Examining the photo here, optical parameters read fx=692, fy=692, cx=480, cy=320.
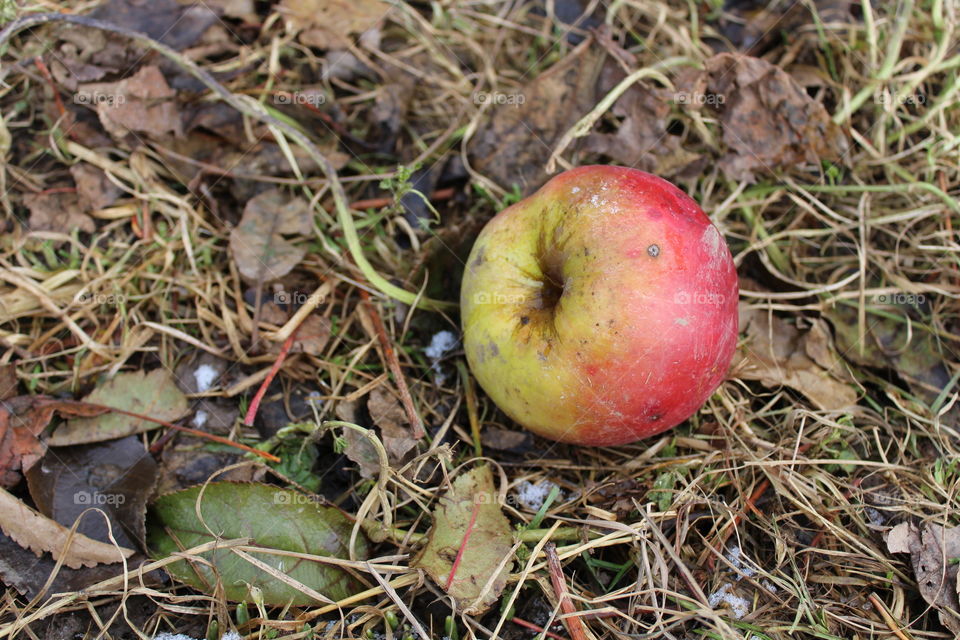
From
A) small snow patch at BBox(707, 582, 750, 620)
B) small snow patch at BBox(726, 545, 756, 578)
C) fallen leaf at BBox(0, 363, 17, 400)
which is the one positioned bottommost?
small snow patch at BBox(707, 582, 750, 620)

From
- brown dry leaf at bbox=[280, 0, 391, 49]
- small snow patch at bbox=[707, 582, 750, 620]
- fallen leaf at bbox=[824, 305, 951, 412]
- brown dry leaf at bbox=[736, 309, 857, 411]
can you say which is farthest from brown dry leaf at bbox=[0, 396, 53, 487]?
fallen leaf at bbox=[824, 305, 951, 412]

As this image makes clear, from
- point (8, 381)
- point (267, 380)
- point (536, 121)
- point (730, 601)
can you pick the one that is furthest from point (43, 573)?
point (536, 121)

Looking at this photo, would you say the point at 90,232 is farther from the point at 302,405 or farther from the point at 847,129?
the point at 847,129

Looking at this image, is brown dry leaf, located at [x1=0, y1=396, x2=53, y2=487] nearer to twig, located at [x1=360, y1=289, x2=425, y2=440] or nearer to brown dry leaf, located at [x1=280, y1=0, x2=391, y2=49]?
twig, located at [x1=360, y1=289, x2=425, y2=440]

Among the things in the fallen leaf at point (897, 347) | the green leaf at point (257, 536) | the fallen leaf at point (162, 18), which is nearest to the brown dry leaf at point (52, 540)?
the green leaf at point (257, 536)

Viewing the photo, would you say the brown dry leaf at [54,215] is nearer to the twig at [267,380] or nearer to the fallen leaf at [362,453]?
the twig at [267,380]

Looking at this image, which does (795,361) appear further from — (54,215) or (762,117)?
(54,215)
